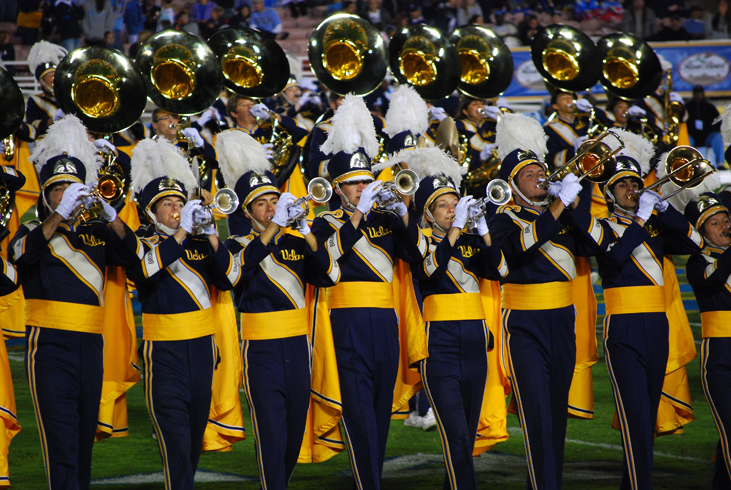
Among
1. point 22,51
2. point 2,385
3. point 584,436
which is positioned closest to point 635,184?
point 584,436

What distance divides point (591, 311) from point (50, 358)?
2.96m

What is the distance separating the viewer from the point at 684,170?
18.3 ft

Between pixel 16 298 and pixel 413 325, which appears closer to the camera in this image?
pixel 413 325

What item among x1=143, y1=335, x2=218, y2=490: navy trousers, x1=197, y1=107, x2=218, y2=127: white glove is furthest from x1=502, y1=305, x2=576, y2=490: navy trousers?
x1=197, y1=107, x2=218, y2=127: white glove

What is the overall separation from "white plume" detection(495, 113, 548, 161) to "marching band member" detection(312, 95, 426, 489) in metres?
0.96

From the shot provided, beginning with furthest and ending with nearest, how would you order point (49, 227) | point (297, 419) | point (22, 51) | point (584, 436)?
point (22, 51)
point (584, 436)
point (297, 419)
point (49, 227)

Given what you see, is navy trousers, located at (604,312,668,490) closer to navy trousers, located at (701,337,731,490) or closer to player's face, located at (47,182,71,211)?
navy trousers, located at (701,337,731,490)

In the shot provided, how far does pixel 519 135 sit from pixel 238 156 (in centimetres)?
163

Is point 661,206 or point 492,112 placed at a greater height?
point 661,206

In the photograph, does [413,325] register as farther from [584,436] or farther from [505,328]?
[584,436]

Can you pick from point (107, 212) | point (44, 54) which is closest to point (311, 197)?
point (107, 212)

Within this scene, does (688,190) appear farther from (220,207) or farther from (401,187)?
(220,207)

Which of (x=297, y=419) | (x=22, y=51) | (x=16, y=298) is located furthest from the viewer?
(x=22, y=51)

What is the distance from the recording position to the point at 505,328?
5105mm
